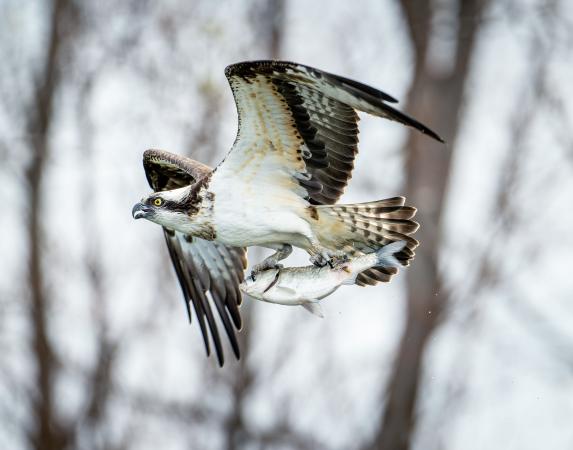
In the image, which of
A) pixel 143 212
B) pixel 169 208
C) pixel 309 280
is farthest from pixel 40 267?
pixel 309 280

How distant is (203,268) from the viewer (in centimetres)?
1081

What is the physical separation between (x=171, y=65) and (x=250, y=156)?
1101 cm

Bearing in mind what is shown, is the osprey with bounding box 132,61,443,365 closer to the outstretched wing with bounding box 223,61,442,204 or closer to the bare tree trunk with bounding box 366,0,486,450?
the outstretched wing with bounding box 223,61,442,204

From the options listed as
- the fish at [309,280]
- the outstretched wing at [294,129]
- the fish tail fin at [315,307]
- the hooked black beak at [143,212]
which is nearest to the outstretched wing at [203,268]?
the hooked black beak at [143,212]

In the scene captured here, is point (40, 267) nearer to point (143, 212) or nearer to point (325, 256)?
point (143, 212)

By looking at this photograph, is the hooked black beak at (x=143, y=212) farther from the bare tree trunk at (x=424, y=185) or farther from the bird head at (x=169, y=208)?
the bare tree trunk at (x=424, y=185)

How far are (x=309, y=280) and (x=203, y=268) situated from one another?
8.01ft

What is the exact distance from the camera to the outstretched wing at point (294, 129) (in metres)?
8.56

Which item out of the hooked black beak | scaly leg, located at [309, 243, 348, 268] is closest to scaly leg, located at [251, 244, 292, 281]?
scaly leg, located at [309, 243, 348, 268]

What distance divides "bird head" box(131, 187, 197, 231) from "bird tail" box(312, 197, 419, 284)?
0.96 metres

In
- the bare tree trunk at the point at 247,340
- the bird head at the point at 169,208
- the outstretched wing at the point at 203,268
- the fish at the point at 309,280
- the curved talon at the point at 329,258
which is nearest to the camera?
the fish at the point at 309,280

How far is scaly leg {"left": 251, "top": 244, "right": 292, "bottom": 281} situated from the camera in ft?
29.5

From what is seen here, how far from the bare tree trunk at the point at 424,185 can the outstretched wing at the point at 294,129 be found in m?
10.1

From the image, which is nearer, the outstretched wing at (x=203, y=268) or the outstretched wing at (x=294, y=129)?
the outstretched wing at (x=294, y=129)
